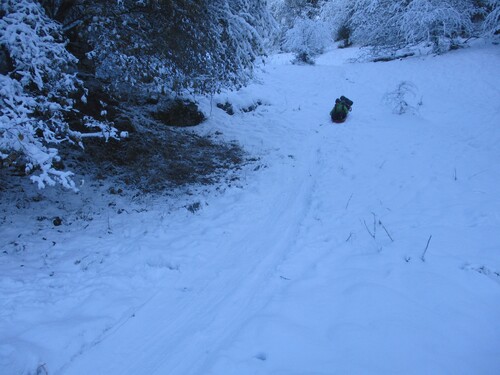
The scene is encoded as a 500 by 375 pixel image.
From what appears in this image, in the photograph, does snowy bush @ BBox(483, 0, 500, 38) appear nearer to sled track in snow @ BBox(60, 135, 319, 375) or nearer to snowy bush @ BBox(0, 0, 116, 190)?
sled track in snow @ BBox(60, 135, 319, 375)

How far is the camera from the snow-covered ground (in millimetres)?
2943

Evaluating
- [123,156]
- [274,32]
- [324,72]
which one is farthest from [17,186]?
[324,72]

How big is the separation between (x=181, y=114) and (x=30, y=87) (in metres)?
5.63

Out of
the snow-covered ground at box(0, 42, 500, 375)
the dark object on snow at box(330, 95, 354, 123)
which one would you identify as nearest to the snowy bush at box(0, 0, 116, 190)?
the snow-covered ground at box(0, 42, 500, 375)

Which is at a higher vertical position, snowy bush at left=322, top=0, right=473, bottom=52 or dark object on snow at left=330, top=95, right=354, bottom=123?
snowy bush at left=322, top=0, right=473, bottom=52

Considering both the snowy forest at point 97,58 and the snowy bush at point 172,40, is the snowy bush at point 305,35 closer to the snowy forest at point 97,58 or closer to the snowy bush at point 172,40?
the snowy forest at point 97,58

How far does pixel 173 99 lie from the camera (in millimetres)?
9711

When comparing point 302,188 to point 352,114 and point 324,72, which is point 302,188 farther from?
point 324,72

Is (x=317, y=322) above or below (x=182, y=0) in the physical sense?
below

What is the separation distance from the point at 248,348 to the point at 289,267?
145 centimetres

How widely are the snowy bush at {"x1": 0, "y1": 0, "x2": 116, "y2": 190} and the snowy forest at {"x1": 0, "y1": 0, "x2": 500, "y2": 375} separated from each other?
1.1 inches

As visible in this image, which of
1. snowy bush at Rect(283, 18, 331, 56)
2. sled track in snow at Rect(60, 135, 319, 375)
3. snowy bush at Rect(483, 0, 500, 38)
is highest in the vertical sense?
snowy bush at Rect(283, 18, 331, 56)

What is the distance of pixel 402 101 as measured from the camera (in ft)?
35.2

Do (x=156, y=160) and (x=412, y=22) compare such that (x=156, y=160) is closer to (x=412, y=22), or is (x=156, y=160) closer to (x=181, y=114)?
(x=181, y=114)
